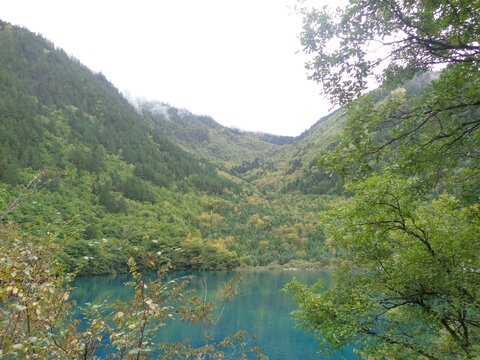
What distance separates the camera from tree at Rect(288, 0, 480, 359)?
338 cm

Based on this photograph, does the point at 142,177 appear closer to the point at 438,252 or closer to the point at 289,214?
the point at 289,214

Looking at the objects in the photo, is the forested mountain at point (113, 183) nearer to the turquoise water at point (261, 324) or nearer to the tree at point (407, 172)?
the turquoise water at point (261, 324)

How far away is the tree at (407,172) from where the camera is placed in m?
3.38

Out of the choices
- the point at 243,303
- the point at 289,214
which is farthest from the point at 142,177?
the point at 243,303

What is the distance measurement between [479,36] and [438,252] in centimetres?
294

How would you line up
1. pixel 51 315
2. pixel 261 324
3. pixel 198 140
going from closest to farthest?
pixel 51 315 → pixel 261 324 → pixel 198 140

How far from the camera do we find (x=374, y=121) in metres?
3.58

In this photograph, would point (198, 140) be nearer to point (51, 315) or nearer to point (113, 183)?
point (113, 183)

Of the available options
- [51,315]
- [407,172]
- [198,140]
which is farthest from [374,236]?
[198,140]

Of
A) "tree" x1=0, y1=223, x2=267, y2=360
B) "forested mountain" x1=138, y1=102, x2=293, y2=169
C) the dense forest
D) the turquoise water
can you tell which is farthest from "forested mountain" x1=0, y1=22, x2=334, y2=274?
"forested mountain" x1=138, y1=102, x2=293, y2=169

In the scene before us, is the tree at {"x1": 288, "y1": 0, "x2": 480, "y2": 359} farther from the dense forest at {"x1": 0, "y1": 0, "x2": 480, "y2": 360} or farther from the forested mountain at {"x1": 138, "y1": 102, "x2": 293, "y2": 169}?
the forested mountain at {"x1": 138, "y1": 102, "x2": 293, "y2": 169}

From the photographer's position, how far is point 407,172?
154 inches

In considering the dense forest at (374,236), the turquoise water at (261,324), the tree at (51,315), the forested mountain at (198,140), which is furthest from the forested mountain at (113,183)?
the forested mountain at (198,140)

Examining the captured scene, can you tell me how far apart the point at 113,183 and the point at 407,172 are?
200ft
